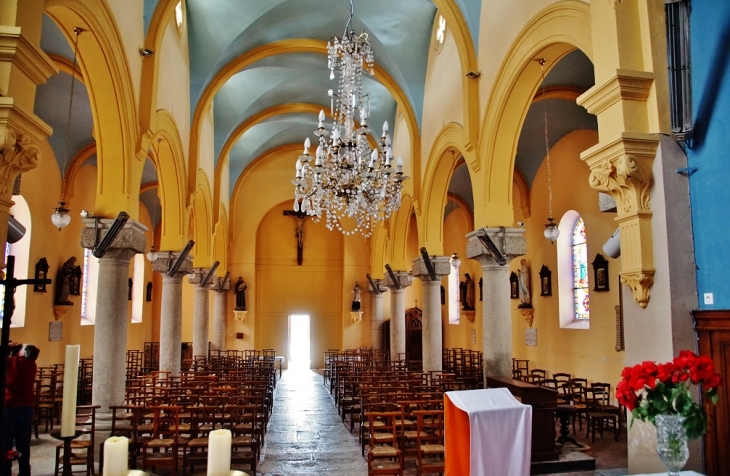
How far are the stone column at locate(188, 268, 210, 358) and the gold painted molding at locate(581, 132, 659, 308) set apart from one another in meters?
14.7

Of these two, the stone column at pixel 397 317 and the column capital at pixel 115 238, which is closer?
the column capital at pixel 115 238

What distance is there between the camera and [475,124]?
10.8 m

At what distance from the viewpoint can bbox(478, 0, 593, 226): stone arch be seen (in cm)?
743

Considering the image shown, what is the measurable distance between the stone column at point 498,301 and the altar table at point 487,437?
4.79 m

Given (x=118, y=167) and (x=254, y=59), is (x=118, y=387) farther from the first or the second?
(x=254, y=59)

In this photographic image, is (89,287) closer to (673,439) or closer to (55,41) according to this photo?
(55,41)

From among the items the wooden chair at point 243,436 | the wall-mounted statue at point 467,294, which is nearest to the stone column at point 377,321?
the wall-mounted statue at point 467,294

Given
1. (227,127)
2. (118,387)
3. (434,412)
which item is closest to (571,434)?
(434,412)

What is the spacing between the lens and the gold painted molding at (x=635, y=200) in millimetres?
4902

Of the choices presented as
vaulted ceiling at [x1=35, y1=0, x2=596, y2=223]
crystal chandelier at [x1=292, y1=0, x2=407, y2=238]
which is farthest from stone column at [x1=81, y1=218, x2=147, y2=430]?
vaulted ceiling at [x1=35, y1=0, x2=596, y2=223]

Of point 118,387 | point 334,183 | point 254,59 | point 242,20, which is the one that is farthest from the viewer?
point 254,59

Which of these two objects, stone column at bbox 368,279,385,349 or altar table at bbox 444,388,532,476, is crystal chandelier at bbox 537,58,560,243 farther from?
stone column at bbox 368,279,385,349

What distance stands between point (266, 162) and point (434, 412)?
18518mm

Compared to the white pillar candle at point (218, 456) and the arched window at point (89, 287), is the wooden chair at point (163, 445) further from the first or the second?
the arched window at point (89, 287)
